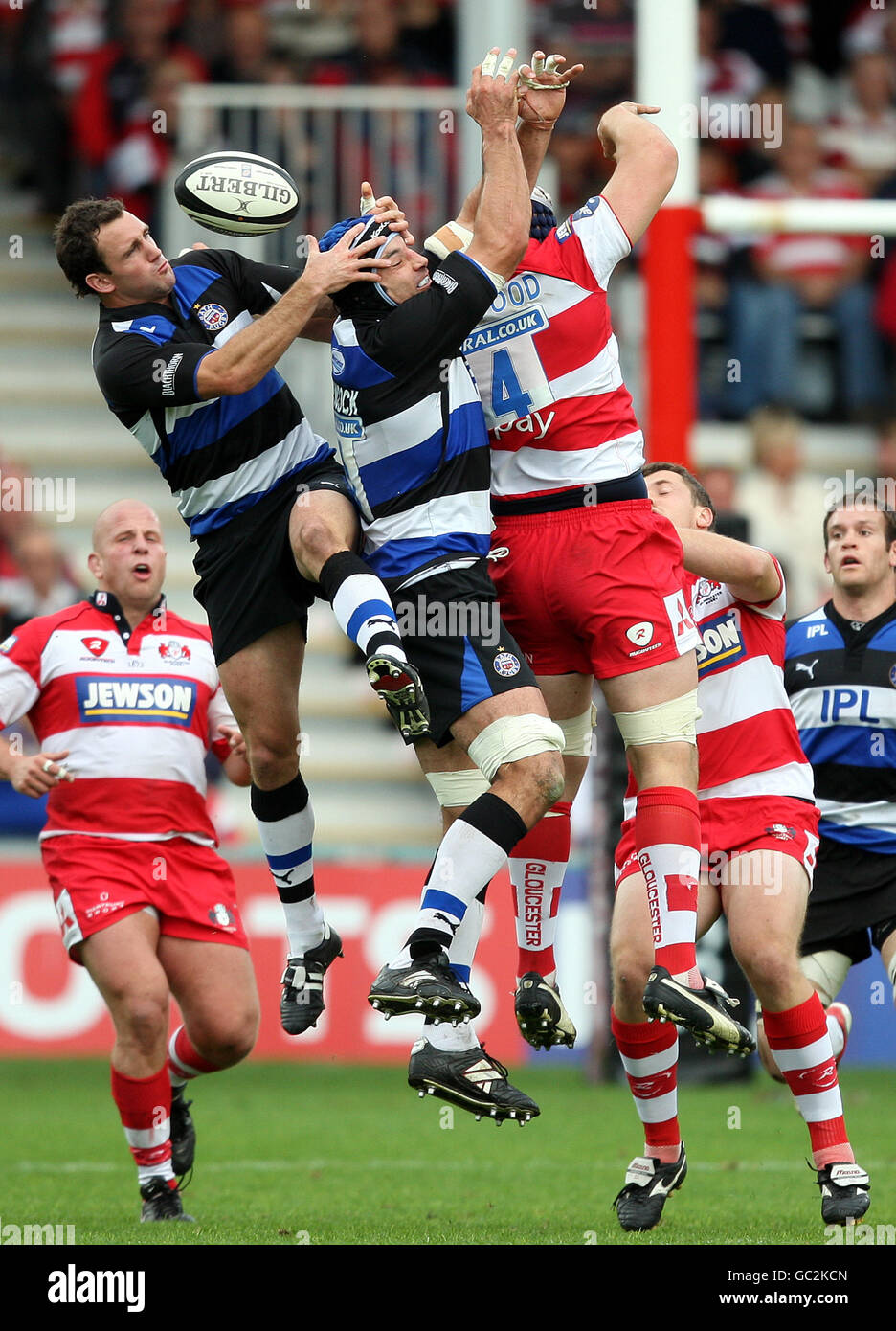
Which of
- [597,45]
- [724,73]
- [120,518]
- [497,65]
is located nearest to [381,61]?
[597,45]

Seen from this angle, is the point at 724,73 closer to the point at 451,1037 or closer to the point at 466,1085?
the point at 451,1037

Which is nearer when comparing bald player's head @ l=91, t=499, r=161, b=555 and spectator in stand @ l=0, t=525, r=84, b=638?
bald player's head @ l=91, t=499, r=161, b=555

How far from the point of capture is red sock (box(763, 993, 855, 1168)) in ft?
22.1

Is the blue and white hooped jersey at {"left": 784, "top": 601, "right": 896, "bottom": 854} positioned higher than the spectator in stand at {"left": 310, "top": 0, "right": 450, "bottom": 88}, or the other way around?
the spectator in stand at {"left": 310, "top": 0, "right": 450, "bottom": 88}

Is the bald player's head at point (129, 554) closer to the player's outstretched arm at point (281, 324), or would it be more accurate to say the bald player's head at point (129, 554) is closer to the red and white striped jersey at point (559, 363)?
the player's outstretched arm at point (281, 324)

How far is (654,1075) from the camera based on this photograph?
6992 millimetres

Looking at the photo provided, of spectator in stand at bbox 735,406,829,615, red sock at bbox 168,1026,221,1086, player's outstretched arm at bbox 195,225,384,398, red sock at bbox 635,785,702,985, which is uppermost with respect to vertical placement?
spectator in stand at bbox 735,406,829,615

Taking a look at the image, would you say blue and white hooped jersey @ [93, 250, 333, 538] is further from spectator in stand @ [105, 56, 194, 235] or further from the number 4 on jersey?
spectator in stand @ [105, 56, 194, 235]

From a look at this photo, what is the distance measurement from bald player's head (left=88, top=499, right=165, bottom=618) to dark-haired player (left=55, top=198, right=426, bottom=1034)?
29.5 inches

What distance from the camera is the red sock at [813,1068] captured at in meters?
6.72

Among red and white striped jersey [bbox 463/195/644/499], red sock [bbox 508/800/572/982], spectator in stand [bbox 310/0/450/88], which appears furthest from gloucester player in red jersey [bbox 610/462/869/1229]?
spectator in stand [bbox 310/0/450/88]

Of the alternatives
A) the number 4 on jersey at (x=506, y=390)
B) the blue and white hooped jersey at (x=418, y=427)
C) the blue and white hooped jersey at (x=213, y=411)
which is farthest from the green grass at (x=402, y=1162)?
the number 4 on jersey at (x=506, y=390)
